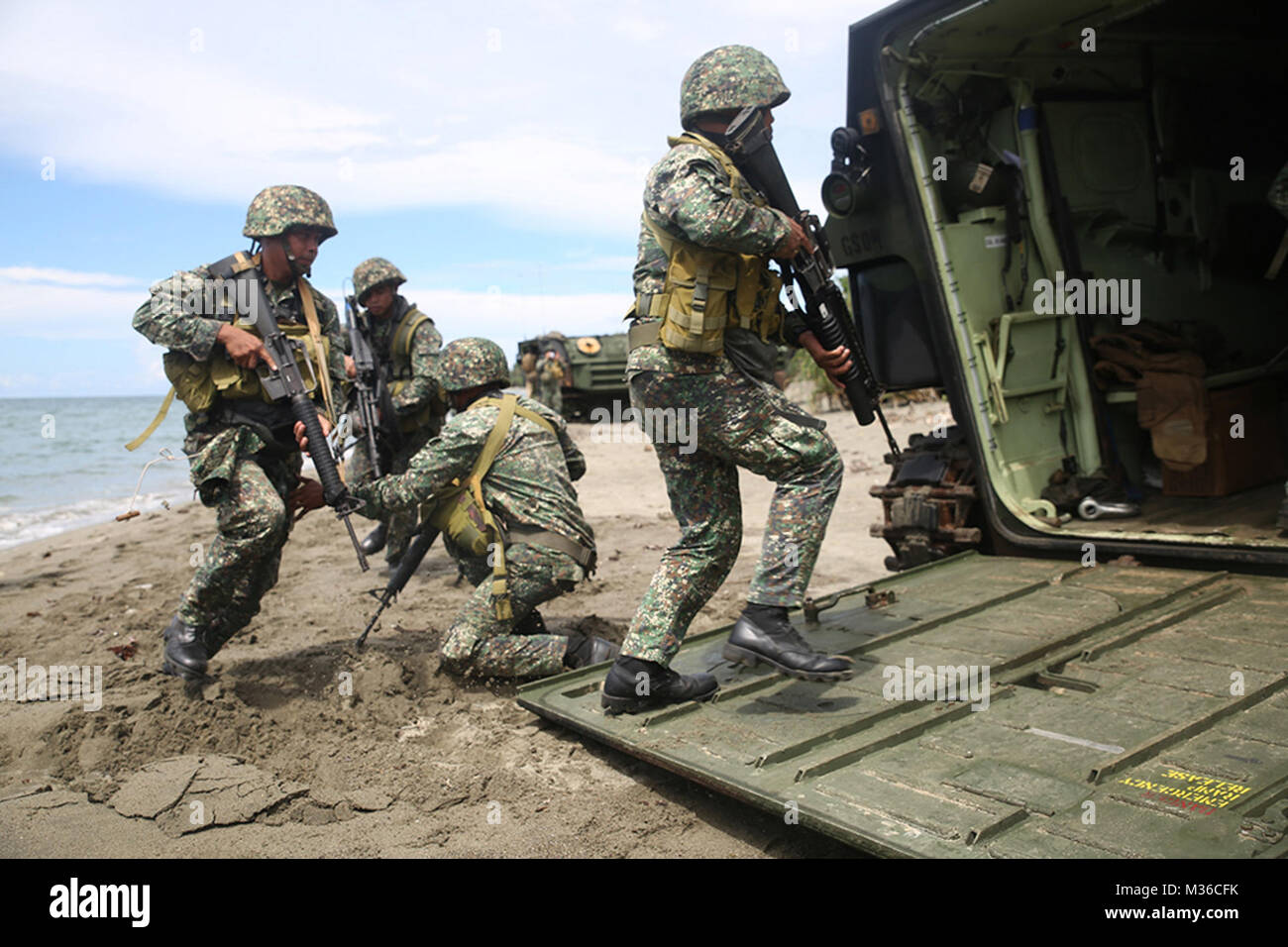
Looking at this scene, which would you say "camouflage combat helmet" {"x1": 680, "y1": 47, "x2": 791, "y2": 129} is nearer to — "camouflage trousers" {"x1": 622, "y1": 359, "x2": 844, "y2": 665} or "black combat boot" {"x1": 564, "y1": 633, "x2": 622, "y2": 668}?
"camouflage trousers" {"x1": 622, "y1": 359, "x2": 844, "y2": 665}

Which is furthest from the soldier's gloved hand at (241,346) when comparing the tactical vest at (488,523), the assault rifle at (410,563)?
the assault rifle at (410,563)

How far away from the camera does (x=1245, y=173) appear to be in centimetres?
663

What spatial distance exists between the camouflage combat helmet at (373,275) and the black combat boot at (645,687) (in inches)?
157

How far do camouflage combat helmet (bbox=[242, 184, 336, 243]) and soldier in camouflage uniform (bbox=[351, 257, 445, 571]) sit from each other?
2034 millimetres

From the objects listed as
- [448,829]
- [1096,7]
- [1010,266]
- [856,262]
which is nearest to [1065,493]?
[1010,266]

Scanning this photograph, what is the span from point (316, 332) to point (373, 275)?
2036 millimetres

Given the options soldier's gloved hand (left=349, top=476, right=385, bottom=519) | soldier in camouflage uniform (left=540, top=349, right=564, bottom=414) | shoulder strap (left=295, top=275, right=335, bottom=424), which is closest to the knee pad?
soldier's gloved hand (left=349, top=476, right=385, bottom=519)

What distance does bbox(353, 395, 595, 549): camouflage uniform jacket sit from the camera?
467cm

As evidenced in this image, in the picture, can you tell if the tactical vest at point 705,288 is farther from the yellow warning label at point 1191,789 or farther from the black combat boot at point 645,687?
the yellow warning label at point 1191,789

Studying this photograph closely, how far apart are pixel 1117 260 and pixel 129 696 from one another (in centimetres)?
553

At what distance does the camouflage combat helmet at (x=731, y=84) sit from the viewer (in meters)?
3.58

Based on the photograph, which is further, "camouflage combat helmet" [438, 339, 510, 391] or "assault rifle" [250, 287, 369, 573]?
"camouflage combat helmet" [438, 339, 510, 391]

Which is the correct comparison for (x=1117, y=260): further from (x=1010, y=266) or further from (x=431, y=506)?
(x=431, y=506)

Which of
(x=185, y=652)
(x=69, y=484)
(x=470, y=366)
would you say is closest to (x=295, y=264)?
(x=470, y=366)
